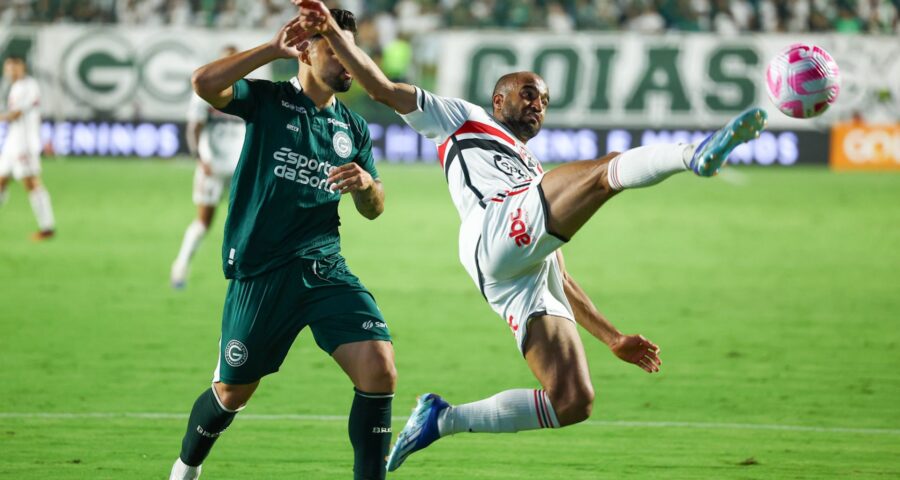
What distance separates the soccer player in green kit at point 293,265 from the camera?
221 inches

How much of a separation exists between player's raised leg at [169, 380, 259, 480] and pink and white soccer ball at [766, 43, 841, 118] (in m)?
2.77

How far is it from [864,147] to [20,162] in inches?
691

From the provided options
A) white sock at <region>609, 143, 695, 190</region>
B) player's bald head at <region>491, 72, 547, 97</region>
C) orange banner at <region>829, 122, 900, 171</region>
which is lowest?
orange banner at <region>829, 122, 900, 171</region>

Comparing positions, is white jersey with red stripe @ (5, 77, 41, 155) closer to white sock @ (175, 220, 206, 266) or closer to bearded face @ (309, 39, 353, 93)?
white sock @ (175, 220, 206, 266)

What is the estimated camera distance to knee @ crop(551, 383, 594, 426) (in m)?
5.77

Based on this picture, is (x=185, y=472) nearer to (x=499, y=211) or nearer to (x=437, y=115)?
(x=499, y=211)

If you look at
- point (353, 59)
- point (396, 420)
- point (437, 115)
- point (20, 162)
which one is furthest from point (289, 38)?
point (20, 162)

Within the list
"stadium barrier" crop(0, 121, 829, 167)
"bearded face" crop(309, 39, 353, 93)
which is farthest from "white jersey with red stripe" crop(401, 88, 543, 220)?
"stadium barrier" crop(0, 121, 829, 167)

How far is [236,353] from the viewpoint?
221 inches

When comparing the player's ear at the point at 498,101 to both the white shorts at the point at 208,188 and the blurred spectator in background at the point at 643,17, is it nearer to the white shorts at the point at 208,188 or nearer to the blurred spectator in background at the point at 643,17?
the white shorts at the point at 208,188

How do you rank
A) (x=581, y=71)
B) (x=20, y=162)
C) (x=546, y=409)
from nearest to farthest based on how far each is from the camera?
(x=546, y=409)
(x=20, y=162)
(x=581, y=71)

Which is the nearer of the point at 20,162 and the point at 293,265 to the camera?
the point at 293,265

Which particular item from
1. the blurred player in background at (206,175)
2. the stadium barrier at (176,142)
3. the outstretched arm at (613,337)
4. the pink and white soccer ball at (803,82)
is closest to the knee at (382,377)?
the outstretched arm at (613,337)

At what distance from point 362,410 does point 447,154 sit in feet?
5.02
